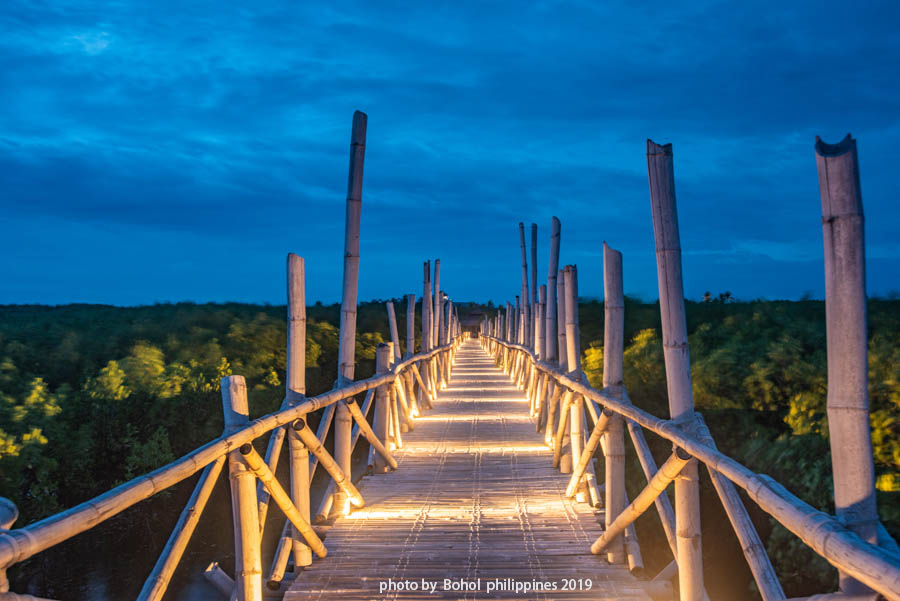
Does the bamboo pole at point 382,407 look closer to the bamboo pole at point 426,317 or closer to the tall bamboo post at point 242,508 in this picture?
the tall bamboo post at point 242,508

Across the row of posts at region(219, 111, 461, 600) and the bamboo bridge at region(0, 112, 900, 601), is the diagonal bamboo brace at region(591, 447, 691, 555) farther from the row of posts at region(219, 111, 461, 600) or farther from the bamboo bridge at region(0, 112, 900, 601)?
the row of posts at region(219, 111, 461, 600)

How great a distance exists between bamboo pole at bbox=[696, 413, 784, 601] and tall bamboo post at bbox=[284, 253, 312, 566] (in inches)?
98.3

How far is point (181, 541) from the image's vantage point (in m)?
2.74

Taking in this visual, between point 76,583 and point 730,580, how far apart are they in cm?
930

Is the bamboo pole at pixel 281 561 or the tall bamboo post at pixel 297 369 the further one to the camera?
the tall bamboo post at pixel 297 369

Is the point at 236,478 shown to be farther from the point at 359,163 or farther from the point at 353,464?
the point at 353,464

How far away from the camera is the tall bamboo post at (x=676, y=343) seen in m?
3.02

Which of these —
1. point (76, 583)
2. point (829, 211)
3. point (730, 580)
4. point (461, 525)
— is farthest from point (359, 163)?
point (76, 583)

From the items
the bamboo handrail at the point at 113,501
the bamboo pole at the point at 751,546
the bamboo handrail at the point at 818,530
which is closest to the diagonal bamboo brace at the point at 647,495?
the bamboo handrail at the point at 818,530

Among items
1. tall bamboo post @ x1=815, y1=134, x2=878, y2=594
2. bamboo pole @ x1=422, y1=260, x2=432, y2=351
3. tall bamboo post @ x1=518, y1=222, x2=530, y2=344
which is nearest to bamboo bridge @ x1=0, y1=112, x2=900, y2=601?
tall bamboo post @ x1=815, y1=134, x2=878, y2=594

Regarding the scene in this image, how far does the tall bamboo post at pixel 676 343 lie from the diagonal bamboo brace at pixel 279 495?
6.18 feet

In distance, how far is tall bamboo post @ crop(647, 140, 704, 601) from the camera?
9.90 ft

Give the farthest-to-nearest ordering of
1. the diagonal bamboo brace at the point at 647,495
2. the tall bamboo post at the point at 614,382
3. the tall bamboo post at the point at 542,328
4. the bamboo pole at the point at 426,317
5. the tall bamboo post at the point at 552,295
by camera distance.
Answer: the bamboo pole at the point at 426,317, the tall bamboo post at the point at 542,328, the tall bamboo post at the point at 552,295, the tall bamboo post at the point at 614,382, the diagonal bamboo brace at the point at 647,495

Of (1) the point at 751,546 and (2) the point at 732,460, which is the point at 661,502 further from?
(2) the point at 732,460
